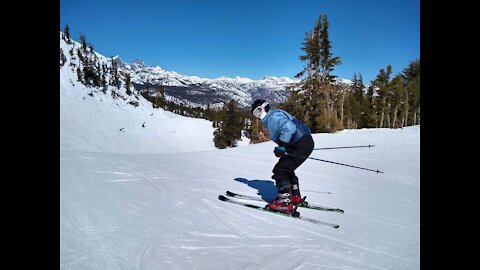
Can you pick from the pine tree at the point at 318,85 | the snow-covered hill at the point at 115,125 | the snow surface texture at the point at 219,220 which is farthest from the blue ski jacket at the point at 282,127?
the snow-covered hill at the point at 115,125

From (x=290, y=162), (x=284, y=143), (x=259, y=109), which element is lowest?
(x=290, y=162)

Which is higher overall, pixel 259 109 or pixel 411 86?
pixel 411 86

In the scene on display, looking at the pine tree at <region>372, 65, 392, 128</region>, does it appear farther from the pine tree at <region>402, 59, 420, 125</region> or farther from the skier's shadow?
the skier's shadow

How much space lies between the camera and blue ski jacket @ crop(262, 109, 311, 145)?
4355 mm

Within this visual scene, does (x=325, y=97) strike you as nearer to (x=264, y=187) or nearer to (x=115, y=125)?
(x=264, y=187)

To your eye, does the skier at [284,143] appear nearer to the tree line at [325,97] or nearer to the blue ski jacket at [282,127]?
the blue ski jacket at [282,127]

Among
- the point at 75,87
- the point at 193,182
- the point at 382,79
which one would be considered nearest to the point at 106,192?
the point at 193,182

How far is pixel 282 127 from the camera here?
439 centimetres

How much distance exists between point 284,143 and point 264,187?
86.2 inches

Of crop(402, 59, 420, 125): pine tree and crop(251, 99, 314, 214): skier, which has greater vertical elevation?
crop(402, 59, 420, 125): pine tree

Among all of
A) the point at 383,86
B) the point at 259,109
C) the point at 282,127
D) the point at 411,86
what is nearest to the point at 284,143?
the point at 282,127

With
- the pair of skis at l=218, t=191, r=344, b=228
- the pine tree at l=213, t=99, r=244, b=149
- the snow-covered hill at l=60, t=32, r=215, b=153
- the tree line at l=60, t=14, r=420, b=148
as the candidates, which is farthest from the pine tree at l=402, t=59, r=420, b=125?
the pair of skis at l=218, t=191, r=344, b=228

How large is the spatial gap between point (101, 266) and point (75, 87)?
7253cm

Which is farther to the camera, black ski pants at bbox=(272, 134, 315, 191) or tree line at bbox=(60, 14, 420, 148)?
tree line at bbox=(60, 14, 420, 148)
